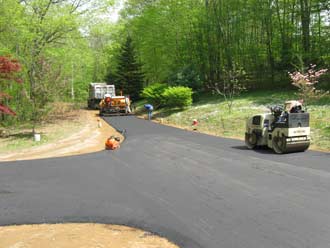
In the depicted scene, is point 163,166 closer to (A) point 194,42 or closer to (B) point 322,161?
(B) point 322,161

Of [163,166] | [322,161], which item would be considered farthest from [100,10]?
[322,161]

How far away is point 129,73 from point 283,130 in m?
29.3

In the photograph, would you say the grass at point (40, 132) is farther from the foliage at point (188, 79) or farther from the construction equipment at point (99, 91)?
the construction equipment at point (99, 91)

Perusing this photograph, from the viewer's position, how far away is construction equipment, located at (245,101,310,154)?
10828 millimetres

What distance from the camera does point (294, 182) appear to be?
304 inches

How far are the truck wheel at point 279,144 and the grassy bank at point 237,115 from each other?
6.13 feet

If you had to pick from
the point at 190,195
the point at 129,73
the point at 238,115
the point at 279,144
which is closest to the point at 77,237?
the point at 190,195

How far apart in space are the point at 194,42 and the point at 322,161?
2646 cm

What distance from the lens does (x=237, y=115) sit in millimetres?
19688

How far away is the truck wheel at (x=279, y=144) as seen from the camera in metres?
11.0

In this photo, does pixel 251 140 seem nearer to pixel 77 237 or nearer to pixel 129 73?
pixel 77 237

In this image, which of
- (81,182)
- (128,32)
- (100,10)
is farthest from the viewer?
(128,32)

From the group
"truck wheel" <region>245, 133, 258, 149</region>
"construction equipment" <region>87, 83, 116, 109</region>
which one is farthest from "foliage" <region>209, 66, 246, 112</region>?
"truck wheel" <region>245, 133, 258, 149</region>

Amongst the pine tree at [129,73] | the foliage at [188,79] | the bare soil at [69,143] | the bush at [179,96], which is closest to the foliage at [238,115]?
the bush at [179,96]
